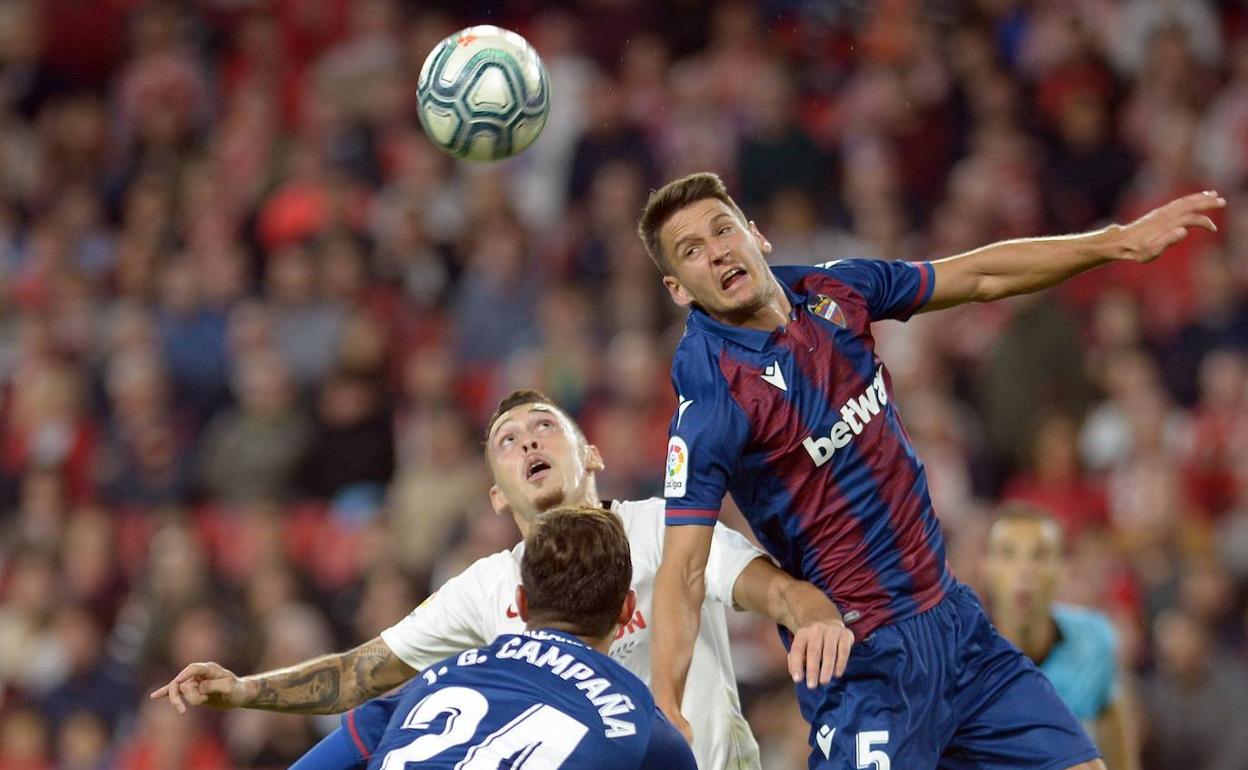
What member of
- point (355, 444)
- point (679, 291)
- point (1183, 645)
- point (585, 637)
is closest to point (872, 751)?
point (585, 637)

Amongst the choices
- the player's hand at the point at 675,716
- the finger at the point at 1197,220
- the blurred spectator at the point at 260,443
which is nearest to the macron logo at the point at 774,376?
the player's hand at the point at 675,716

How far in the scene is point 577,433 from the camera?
19.3 feet

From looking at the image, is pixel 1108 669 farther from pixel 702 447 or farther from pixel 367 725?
pixel 367 725

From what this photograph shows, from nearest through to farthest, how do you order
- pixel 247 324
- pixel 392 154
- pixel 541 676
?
1. pixel 541 676
2. pixel 247 324
3. pixel 392 154

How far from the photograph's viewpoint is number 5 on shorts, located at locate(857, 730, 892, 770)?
16.8ft

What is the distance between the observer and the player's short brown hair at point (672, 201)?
17.7 ft

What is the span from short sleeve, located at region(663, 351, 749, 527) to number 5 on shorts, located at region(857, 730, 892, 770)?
28.8 inches

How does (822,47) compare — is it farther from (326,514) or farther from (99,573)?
(99,573)

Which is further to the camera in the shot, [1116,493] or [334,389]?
[334,389]

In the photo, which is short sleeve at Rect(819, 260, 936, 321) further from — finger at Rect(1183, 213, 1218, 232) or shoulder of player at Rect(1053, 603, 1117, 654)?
shoulder of player at Rect(1053, 603, 1117, 654)

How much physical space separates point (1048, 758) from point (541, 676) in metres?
1.58

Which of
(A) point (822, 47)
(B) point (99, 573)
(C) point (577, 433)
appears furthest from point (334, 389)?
(C) point (577, 433)

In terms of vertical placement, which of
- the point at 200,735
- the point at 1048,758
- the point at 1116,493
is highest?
the point at 1116,493

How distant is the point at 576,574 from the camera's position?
14.8 feet
